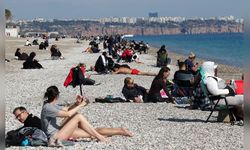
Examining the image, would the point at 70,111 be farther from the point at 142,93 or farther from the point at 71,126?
the point at 142,93

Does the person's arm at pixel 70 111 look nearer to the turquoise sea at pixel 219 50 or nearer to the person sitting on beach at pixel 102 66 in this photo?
the turquoise sea at pixel 219 50

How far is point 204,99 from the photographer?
1094 cm

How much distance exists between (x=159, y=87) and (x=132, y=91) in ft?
2.30

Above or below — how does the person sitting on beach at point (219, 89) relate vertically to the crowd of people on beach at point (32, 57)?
above

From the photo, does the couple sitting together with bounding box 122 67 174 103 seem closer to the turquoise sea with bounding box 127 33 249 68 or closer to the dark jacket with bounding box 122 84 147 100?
the dark jacket with bounding box 122 84 147 100

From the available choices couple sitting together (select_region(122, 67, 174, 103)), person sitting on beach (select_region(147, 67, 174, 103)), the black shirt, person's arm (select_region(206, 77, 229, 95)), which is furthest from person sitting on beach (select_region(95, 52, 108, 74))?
the black shirt

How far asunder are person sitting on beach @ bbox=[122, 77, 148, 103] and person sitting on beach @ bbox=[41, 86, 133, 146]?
522 centimetres

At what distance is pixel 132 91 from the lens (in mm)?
12625

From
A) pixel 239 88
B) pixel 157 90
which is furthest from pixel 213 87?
pixel 157 90

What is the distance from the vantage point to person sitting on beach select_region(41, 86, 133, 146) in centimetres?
679

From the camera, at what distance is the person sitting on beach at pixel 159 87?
12250 millimetres

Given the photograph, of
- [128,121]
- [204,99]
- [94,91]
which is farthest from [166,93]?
[94,91]

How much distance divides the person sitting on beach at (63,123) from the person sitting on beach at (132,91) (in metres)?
5.22

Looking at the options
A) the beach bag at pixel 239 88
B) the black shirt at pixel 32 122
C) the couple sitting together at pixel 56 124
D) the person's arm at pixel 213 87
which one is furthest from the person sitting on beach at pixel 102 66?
the black shirt at pixel 32 122
